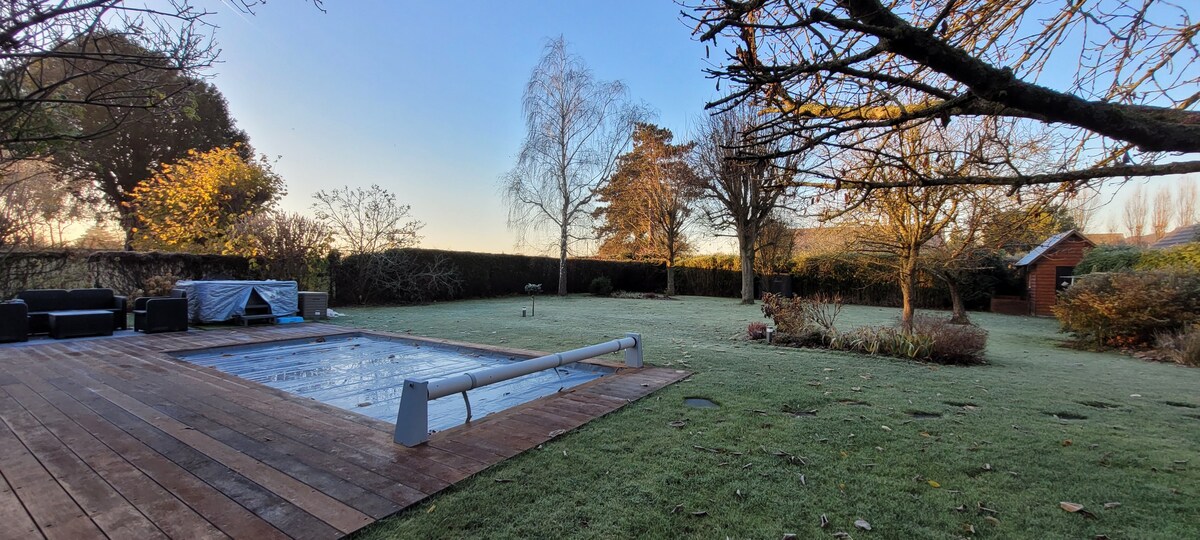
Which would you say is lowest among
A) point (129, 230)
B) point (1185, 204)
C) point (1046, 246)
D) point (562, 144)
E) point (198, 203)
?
point (1046, 246)

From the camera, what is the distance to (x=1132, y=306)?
306 inches

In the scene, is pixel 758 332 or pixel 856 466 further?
pixel 758 332

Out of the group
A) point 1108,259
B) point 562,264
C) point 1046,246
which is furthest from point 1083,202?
point 562,264

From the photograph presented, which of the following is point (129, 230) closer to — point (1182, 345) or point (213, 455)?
point (213, 455)

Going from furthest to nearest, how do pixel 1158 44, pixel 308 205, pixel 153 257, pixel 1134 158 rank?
pixel 308 205
pixel 153 257
pixel 1134 158
pixel 1158 44

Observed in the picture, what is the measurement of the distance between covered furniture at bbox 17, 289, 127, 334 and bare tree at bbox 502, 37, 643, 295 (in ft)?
49.2

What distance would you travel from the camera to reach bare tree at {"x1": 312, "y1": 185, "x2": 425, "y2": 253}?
14359mm

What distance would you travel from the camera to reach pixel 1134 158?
3.04 metres

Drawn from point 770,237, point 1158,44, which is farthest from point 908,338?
point 770,237

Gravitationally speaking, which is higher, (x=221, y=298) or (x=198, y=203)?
(x=198, y=203)

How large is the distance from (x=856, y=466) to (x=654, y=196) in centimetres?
2112

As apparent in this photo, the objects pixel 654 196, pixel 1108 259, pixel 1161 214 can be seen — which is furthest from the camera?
pixel 1161 214

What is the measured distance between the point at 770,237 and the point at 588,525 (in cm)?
2001

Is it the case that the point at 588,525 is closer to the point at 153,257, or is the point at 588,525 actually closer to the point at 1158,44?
the point at 1158,44
